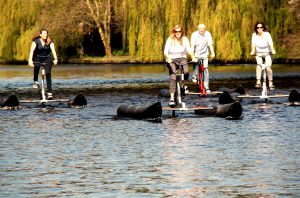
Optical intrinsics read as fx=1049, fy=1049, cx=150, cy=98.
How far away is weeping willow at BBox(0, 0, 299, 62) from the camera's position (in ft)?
187

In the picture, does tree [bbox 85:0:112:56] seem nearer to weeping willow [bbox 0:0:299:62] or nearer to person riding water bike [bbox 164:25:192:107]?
weeping willow [bbox 0:0:299:62]

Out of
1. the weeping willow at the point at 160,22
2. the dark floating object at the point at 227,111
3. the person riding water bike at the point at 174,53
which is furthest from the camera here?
the weeping willow at the point at 160,22

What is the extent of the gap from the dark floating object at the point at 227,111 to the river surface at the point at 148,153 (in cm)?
28

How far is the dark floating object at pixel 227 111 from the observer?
2202 centimetres

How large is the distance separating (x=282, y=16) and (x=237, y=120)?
37.4 meters

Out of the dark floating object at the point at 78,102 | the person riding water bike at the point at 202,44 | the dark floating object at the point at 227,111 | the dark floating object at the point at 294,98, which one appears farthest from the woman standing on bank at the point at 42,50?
the dark floating object at the point at 294,98

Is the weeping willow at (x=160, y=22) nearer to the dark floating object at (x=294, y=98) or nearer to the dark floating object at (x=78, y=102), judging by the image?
the dark floating object at (x=78, y=102)

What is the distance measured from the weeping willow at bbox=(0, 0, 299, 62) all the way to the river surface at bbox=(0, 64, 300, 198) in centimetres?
2982

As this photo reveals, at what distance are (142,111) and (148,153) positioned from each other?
636 cm

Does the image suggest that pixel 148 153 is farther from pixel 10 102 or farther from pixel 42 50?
pixel 42 50

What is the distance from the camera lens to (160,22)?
2398 inches

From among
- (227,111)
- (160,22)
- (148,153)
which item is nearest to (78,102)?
(227,111)

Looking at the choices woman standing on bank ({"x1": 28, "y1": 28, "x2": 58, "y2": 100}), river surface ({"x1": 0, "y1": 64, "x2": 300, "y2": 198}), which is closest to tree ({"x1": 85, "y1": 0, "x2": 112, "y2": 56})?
woman standing on bank ({"x1": 28, "y1": 28, "x2": 58, "y2": 100})

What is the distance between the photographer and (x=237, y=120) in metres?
21.7
